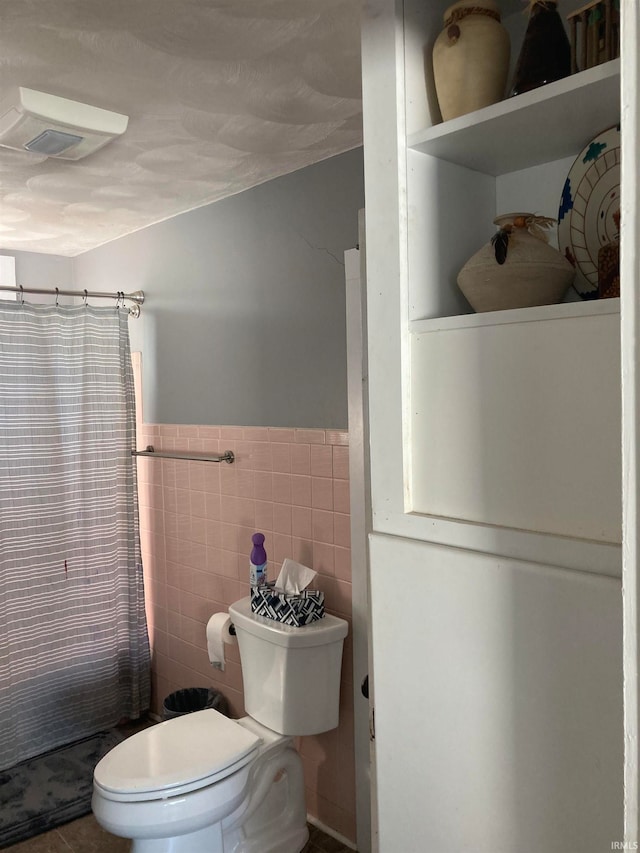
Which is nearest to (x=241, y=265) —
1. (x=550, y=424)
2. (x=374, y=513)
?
(x=374, y=513)

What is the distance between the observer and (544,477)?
0.93 meters

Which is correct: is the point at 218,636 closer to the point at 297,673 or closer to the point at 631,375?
the point at 297,673

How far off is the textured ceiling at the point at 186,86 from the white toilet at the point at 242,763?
1450 millimetres

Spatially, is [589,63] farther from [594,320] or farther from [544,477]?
[544,477]

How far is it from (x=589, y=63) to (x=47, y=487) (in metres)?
2.52

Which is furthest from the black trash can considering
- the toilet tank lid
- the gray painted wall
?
the gray painted wall

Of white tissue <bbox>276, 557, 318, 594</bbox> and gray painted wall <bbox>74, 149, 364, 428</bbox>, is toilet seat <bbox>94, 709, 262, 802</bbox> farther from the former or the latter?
gray painted wall <bbox>74, 149, 364, 428</bbox>

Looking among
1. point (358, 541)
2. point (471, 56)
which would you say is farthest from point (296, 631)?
point (471, 56)

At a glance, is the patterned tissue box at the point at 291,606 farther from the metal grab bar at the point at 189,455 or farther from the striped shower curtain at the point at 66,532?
the striped shower curtain at the point at 66,532

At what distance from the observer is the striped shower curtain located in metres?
2.77

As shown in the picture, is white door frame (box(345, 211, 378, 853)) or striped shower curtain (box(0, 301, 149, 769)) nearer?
white door frame (box(345, 211, 378, 853))

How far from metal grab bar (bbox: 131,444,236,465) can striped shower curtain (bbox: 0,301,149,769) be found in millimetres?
106

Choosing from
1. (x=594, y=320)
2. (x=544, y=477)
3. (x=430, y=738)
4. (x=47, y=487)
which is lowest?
(x=430, y=738)

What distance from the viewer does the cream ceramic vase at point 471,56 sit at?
1.02m
